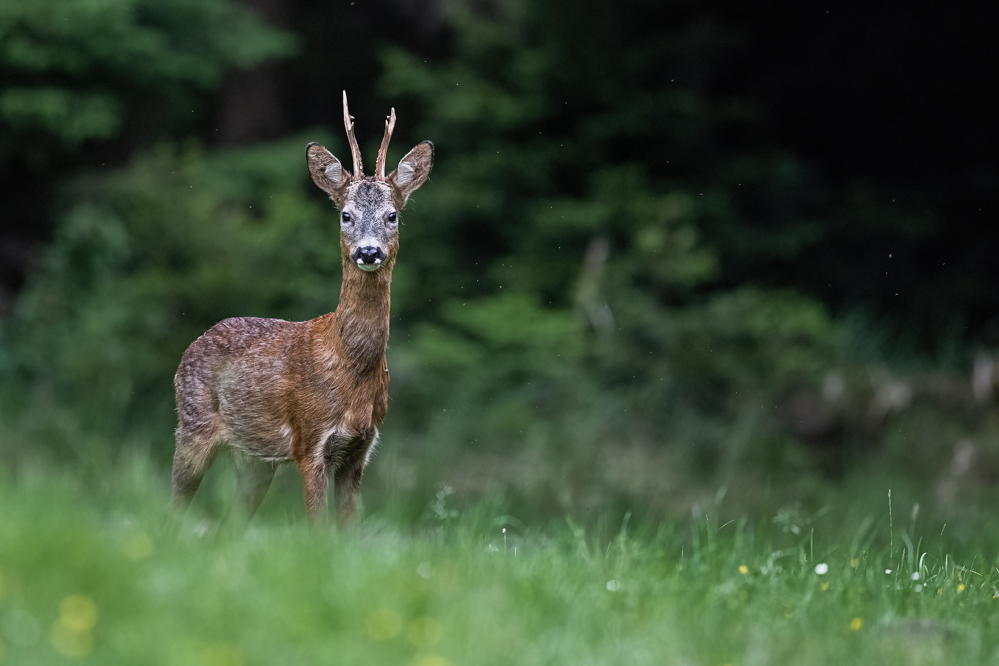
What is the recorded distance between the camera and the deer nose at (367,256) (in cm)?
393

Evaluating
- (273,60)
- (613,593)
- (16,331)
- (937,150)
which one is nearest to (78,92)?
(16,331)

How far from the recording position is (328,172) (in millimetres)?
4246

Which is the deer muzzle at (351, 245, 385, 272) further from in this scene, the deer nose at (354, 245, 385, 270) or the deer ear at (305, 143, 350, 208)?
the deer ear at (305, 143, 350, 208)

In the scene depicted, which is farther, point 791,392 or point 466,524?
point 791,392

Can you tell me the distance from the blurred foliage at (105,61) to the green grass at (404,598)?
614 centimetres

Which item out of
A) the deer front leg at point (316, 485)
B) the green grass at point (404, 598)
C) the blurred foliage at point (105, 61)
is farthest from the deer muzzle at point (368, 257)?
the blurred foliage at point (105, 61)

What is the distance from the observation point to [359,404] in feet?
13.8

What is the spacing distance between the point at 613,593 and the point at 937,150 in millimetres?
9932

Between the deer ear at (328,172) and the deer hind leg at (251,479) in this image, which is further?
the deer hind leg at (251,479)

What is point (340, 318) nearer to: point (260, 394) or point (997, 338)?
point (260, 394)

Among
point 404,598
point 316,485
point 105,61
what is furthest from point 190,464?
point 105,61

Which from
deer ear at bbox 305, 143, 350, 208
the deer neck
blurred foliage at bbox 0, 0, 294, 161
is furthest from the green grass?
blurred foliage at bbox 0, 0, 294, 161

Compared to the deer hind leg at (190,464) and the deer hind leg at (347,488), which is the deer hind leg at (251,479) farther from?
the deer hind leg at (347,488)

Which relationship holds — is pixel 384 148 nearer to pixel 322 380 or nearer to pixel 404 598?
pixel 322 380
